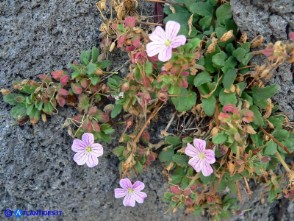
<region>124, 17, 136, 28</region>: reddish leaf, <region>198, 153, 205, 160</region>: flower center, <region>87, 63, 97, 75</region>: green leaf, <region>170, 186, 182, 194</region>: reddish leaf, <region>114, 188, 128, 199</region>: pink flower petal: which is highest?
A: <region>124, 17, 136, 28</region>: reddish leaf

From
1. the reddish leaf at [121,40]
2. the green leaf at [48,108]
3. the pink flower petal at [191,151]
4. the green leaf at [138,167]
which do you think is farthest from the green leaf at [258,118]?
the green leaf at [48,108]

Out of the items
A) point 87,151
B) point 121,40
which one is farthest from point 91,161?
point 121,40

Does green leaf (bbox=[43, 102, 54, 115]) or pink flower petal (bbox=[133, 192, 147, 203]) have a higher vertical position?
green leaf (bbox=[43, 102, 54, 115])

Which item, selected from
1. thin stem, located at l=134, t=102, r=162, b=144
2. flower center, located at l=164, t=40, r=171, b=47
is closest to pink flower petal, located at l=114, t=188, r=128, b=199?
thin stem, located at l=134, t=102, r=162, b=144

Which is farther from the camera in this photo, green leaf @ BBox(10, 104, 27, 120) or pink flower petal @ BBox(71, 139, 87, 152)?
green leaf @ BBox(10, 104, 27, 120)

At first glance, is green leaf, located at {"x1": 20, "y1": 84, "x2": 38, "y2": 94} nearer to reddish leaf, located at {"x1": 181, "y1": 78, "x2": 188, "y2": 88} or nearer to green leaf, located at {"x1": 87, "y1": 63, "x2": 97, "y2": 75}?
green leaf, located at {"x1": 87, "y1": 63, "x2": 97, "y2": 75}

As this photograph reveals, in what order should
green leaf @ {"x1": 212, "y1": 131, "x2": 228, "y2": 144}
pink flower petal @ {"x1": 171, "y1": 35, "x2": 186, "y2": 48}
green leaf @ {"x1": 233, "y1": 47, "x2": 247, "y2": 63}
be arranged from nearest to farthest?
pink flower petal @ {"x1": 171, "y1": 35, "x2": 186, "y2": 48} → green leaf @ {"x1": 212, "y1": 131, "x2": 228, "y2": 144} → green leaf @ {"x1": 233, "y1": 47, "x2": 247, "y2": 63}

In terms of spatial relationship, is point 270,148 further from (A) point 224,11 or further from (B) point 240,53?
(A) point 224,11

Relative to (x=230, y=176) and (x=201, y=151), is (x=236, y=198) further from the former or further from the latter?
(x=201, y=151)
